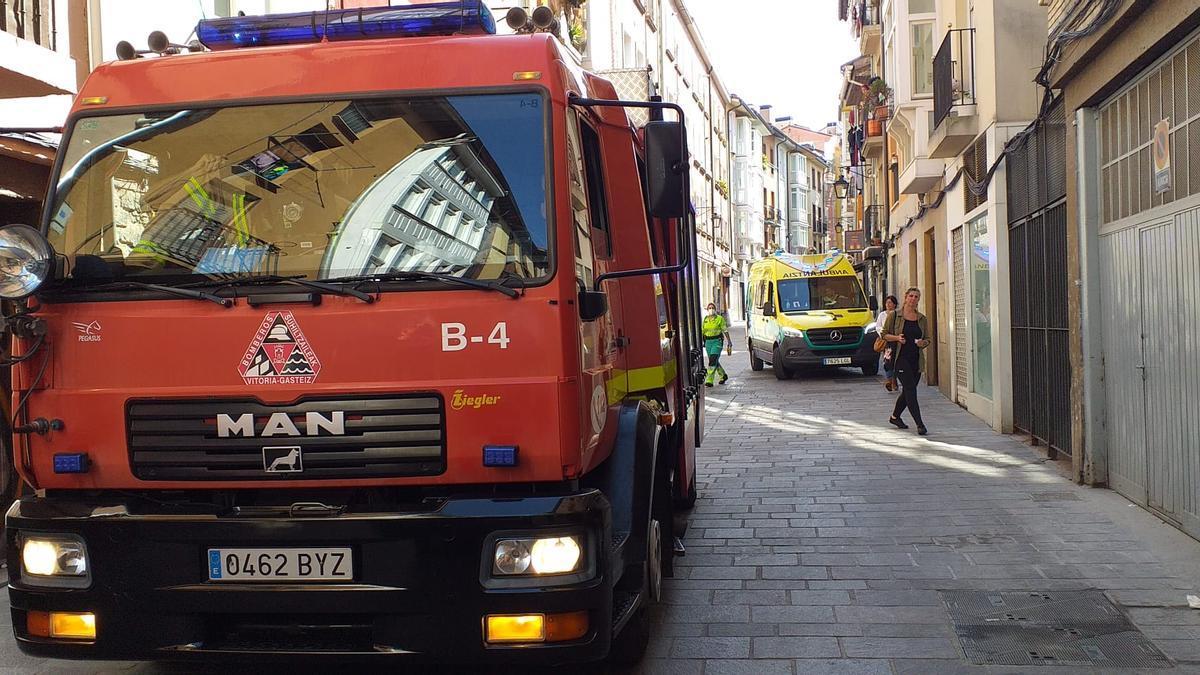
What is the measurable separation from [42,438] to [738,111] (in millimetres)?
62708

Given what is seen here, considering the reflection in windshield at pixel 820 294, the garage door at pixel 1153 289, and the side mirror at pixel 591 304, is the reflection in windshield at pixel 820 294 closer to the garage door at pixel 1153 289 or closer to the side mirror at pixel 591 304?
the garage door at pixel 1153 289

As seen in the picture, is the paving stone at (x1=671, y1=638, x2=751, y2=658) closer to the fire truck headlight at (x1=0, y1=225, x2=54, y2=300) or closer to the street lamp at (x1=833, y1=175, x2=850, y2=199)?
the fire truck headlight at (x1=0, y1=225, x2=54, y2=300)

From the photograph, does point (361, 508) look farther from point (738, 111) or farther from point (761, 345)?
point (738, 111)

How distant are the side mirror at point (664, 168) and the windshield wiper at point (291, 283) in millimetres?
1209

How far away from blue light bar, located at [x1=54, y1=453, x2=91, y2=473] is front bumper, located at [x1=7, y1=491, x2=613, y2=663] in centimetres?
15

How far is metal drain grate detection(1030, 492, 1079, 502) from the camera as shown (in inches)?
337

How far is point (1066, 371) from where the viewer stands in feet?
Answer: 33.2

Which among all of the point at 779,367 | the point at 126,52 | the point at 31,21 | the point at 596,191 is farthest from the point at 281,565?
the point at 779,367

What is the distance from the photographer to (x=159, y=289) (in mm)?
4066

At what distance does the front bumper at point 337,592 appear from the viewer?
12.6 feet

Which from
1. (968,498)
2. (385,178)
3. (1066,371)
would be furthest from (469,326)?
(1066,371)

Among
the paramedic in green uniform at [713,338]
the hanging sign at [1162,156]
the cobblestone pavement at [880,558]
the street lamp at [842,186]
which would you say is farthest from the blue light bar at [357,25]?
the street lamp at [842,186]

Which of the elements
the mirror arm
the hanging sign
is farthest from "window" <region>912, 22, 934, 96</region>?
the mirror arm

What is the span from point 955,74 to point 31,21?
11.2m
